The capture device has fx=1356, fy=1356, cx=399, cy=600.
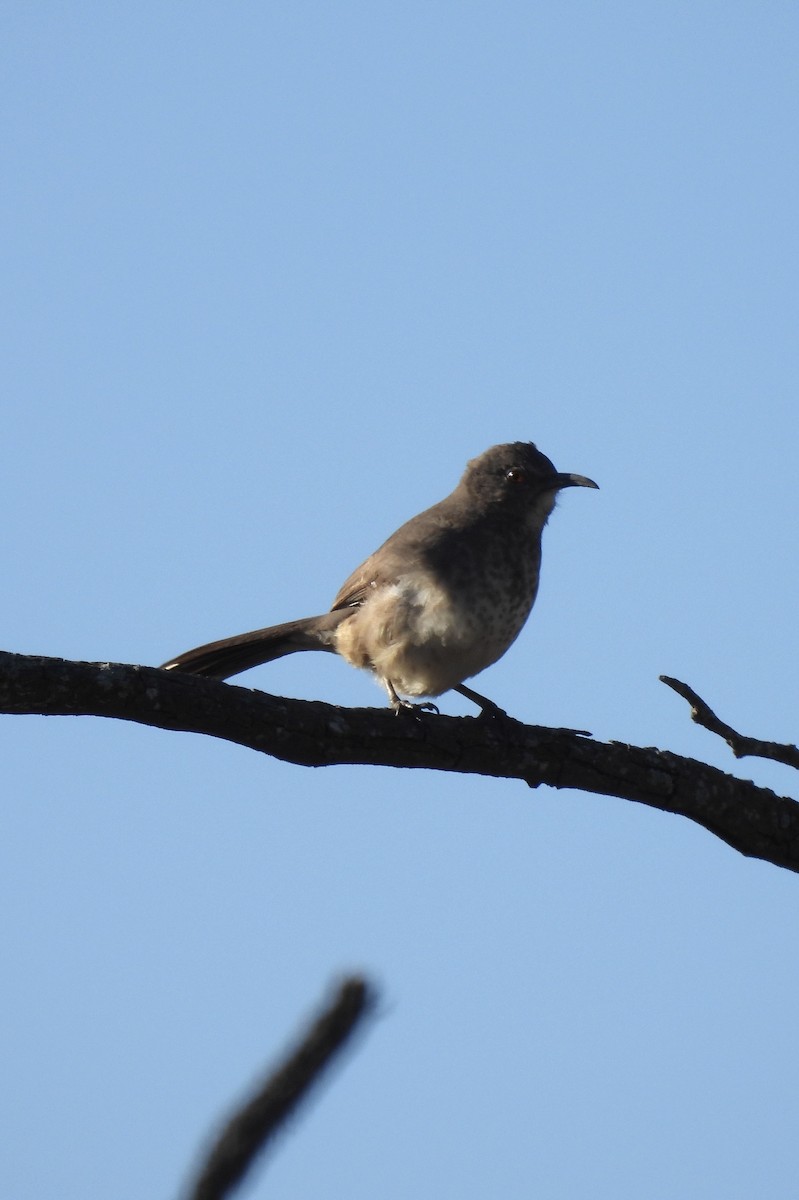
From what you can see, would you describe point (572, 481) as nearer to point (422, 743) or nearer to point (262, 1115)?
point (422, 743)

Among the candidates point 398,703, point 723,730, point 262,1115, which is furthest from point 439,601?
point 262,1115

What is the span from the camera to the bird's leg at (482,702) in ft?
16.9

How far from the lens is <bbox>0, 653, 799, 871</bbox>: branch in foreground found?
3152mm

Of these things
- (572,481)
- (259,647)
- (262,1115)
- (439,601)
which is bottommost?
(262,1115)

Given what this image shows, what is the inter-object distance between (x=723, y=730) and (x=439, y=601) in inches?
70.5

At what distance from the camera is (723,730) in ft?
12.3

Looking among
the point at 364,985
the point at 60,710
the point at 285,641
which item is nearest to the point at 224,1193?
the point at 364,985

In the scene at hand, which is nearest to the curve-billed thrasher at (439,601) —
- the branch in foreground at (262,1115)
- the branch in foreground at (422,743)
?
the branch in foreground at (422,743)

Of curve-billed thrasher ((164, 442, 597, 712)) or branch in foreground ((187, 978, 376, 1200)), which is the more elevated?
curve-billed thrasher ((164, 442, 597, 712))

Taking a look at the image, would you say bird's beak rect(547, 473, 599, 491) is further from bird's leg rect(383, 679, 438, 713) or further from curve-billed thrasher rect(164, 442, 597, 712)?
bird's leg rect(383, 679, 438, 713)

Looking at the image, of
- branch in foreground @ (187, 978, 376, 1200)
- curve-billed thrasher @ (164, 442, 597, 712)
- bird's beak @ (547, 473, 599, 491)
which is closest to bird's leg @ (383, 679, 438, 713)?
curve-billed thrasher @ (164, 442, 597, 712)

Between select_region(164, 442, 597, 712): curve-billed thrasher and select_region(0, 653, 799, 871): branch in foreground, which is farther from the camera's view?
select_region(164, 442, 597, 712): curve-billed thrasher

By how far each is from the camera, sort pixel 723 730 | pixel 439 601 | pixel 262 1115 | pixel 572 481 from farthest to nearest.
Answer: pixel 572 481
pixel 439 601
pixel 723 730
pixel 262 1115

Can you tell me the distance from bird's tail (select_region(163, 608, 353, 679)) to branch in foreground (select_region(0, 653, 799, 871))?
4.89ft
